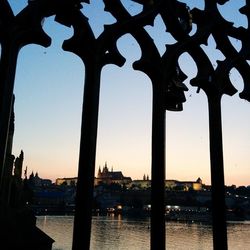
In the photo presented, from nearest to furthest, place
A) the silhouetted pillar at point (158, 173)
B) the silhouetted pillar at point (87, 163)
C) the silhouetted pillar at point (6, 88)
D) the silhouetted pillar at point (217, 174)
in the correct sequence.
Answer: the silhouetted pillar at point (6, 88), the silhouetted pillar at point (87, 163), the silhouetted pillar at point (158, 173), the silhouetted pillar at point (217, 174)

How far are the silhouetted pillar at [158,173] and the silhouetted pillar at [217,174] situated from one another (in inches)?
21.8

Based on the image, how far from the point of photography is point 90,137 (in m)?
2.87

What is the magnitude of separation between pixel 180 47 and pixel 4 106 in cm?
178

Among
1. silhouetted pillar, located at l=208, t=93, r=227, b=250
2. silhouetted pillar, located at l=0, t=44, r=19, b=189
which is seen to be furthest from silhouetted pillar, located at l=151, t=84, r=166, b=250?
silhouetted pillar, located at l=0, t=44, r=19, b=189

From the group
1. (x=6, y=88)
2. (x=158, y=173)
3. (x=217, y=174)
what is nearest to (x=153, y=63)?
(x=158, y=173)

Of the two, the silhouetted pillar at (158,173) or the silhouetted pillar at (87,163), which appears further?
the silhouetted pillar at (158,173)

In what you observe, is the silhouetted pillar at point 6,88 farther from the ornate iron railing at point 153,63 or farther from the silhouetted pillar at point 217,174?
the silhouetted pillar at point 217,174

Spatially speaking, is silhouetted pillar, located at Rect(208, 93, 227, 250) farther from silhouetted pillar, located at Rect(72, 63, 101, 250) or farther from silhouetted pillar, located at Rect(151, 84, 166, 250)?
silhouetted pillar, located at Rect(72, 63, 101, 250)

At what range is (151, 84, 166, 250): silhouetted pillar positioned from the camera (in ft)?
10.0

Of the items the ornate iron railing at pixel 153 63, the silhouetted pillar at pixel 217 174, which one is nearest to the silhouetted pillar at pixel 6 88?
the ornate iron railing at pixel 153 63

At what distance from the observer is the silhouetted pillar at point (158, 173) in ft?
10.0

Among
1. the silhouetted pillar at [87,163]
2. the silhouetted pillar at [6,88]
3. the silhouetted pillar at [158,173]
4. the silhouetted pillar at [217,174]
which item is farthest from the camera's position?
the silhouetted pillar at [217,174]

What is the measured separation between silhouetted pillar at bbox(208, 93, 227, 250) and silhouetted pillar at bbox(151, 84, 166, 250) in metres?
0.55

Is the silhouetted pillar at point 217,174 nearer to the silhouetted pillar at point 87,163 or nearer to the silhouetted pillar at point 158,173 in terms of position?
the silhouetted pillar at point 158,173
